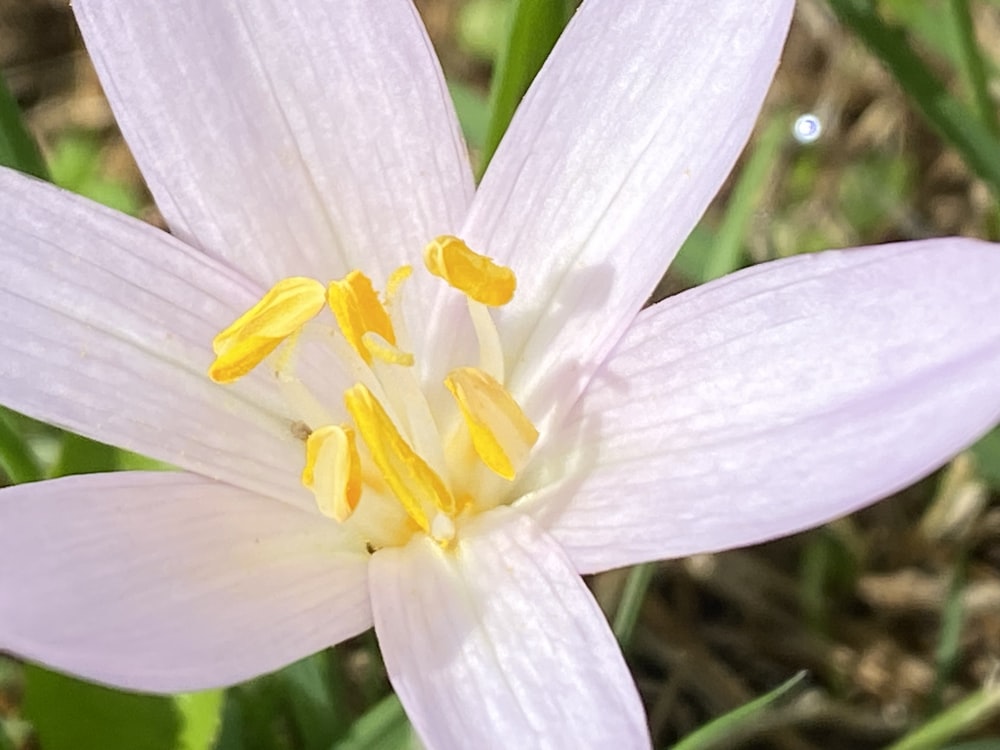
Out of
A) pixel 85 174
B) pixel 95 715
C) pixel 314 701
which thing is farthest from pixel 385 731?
pixel 85 174

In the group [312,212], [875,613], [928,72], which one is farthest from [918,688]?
[312,212]

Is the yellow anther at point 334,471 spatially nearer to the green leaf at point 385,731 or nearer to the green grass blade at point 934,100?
the green leaf at point 385,731

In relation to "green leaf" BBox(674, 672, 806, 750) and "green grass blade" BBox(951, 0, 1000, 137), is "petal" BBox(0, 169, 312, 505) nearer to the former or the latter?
"green leaf" BBox(674, 672, 806, 750)

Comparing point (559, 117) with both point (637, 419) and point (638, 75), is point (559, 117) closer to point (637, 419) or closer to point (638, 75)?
point (638, 75)

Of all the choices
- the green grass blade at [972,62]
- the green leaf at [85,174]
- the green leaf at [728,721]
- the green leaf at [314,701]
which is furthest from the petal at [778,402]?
the green leaf at [85,174]

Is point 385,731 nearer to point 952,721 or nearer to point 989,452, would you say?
point 952,721

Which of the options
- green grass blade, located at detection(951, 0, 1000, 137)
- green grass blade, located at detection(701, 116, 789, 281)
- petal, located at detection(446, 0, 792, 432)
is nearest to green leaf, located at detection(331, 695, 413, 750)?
petal, located at detection(446, 0, 792, 432)

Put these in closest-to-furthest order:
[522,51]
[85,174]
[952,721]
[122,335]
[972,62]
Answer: [122,335] → [522,51] → [952,721] → [972,62] → [85,174]

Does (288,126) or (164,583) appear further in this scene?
(288,126)
